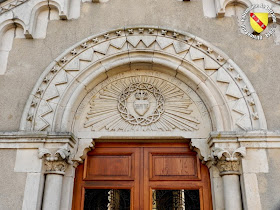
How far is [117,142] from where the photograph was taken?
5289 millimetres

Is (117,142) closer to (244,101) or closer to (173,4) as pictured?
(244,101)

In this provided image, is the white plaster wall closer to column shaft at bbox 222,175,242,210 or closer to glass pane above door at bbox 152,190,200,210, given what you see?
glass pane above door at bbox 152,190,200,210

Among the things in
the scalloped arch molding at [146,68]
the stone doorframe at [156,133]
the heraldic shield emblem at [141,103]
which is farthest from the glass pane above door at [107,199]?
the heraldic shield emblem at [141,103]

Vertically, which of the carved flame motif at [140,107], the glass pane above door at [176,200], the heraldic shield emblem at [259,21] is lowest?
the glass pane above door at [176,200]

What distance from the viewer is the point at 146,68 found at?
562cm

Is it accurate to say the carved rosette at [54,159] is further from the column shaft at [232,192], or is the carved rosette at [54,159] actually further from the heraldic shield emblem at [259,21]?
the heraldic shield emblem at [259,21]

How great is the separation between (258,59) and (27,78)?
13.4 feet

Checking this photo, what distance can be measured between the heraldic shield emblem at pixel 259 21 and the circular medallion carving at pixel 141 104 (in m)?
2.08

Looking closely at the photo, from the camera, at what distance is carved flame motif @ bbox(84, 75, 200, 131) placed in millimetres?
5285

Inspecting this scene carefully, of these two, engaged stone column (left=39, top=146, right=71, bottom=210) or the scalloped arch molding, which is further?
Answer: the scalloped arch molding

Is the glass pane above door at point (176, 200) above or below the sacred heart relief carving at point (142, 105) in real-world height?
below
